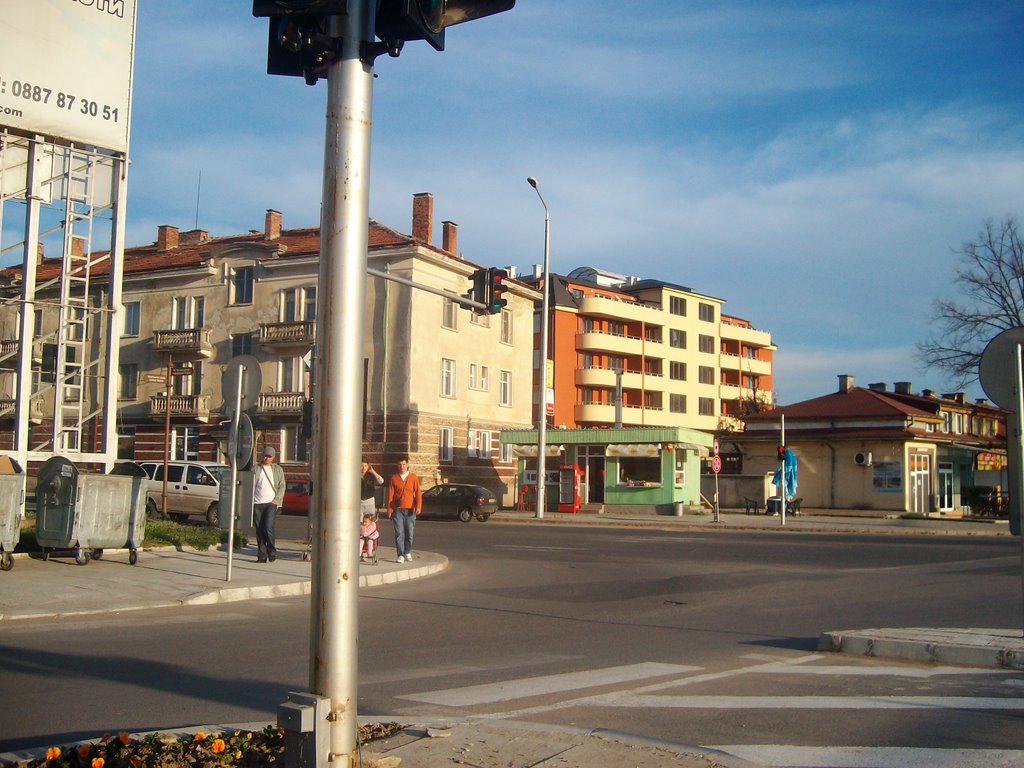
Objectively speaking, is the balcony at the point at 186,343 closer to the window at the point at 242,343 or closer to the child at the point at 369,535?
the window at the point at 242,343

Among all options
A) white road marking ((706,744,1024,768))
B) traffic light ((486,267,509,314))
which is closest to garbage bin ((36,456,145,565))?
traffic light ((486,267,509,314))

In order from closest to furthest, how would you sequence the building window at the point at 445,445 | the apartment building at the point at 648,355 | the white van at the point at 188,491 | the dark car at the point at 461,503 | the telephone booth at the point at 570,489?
the white van at the point at 188,491
the dark car at the point at 461,503
the telephone booth at the point at 570,489
the building window at the point at 445,445
the apartment building at the point at 648,355

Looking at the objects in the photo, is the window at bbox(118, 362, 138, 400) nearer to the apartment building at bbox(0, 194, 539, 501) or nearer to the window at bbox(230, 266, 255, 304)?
the apartment building at bbox(0, 194, 539, 501)

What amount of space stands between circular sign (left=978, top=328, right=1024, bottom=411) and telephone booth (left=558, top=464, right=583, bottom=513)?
33483 millimetres

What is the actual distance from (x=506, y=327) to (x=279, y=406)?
494 inches

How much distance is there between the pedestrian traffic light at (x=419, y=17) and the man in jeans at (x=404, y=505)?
13.1 meters

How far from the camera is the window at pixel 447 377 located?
153ft

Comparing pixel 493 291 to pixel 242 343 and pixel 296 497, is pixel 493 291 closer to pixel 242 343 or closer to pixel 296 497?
pixel 296 497

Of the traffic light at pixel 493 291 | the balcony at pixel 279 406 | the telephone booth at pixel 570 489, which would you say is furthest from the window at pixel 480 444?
the traffic light at pixel 493 291

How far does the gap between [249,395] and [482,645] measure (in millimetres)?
5894

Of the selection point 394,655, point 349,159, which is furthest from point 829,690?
point 349,159

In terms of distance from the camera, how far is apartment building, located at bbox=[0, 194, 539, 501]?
44844 millimetres

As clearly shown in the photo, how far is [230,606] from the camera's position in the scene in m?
12.1

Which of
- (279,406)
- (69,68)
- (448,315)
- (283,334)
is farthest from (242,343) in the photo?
(69,68)
